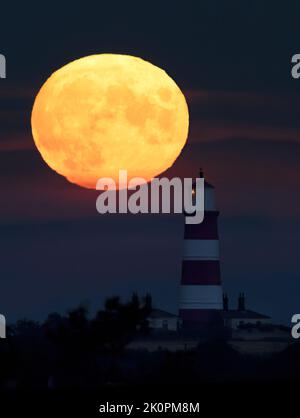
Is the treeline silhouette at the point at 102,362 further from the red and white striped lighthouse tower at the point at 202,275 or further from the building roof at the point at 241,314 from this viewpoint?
the building roof at the point at 241,314

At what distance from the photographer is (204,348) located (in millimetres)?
71750

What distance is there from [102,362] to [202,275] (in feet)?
101

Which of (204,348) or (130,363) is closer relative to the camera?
(130,363)

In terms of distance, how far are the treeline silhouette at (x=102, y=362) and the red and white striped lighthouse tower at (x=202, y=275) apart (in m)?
23.0

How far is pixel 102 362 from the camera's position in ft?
185

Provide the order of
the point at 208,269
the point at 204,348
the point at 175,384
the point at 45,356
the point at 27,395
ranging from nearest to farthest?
the point at 27,395 → the point at 175,384 → the point at 45,356 → the point at 204,348 → the point at 208,269

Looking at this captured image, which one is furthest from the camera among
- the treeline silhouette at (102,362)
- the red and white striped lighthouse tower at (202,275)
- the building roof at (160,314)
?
the building roof at (160,314)

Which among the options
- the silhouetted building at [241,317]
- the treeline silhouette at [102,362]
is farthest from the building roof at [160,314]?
the treeline silhouette at [102,362]

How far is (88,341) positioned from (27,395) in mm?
12869

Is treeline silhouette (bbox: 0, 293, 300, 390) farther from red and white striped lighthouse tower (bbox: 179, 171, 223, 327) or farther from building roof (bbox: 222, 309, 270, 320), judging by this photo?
building roof (bbox: 222, 309, 270, 320)

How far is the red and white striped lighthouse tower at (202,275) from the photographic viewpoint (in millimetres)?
87000

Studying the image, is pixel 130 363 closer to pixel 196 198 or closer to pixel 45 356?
pixel 45 356

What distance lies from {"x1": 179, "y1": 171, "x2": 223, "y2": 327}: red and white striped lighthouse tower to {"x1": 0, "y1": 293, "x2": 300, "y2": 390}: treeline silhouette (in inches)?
904
